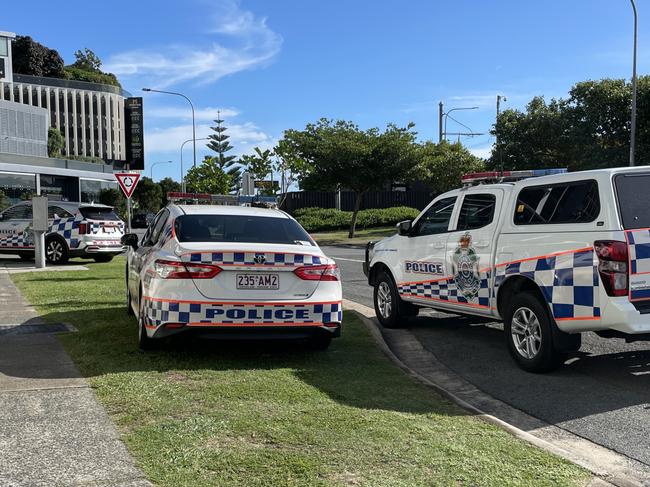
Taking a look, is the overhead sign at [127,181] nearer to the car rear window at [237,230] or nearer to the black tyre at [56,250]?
the black tyre at [56,250]

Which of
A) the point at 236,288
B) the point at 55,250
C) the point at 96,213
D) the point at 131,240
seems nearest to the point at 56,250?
the point at 55,250

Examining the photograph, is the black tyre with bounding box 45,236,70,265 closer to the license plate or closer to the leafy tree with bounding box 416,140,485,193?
the license plate

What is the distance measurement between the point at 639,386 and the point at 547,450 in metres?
2.21

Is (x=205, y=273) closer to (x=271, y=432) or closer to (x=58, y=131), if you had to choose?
(x=271, y=432)

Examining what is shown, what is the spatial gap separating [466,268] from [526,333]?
1217mm

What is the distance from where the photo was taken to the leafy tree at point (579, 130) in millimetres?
29438

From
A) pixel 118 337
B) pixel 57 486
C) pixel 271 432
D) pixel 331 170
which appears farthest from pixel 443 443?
pixel 331 170

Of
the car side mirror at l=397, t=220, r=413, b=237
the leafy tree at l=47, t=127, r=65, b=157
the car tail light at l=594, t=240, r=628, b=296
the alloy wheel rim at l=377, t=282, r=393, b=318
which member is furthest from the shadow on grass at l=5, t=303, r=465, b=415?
the leafy tree at l=47, t=127, r=65, b=157

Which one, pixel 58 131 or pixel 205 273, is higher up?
pixel 58 131

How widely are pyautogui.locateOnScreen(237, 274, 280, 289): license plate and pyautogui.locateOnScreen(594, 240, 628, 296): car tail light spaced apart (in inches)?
107

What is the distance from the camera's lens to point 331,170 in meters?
33.6

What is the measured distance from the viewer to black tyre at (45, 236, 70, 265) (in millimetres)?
17734

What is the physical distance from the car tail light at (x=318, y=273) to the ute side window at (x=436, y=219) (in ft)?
6.74

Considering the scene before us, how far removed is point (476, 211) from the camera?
7.43 m
